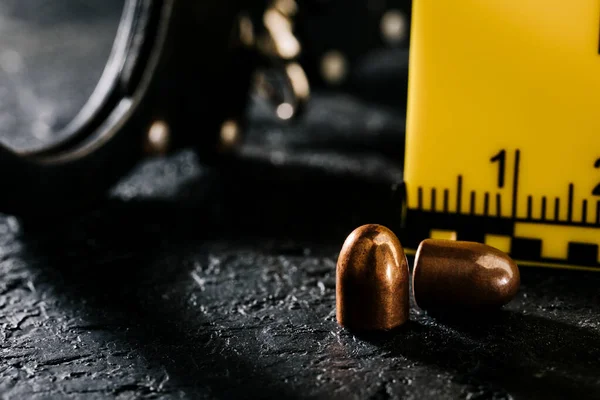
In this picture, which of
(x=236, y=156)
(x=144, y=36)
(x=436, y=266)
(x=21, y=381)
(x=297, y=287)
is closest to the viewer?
(x=21, y=381)

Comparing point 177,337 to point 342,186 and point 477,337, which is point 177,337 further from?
point 342,186

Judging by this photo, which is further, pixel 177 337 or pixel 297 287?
pixel 297 287

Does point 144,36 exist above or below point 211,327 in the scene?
above

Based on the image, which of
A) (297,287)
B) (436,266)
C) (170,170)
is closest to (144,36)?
A: (170,170)

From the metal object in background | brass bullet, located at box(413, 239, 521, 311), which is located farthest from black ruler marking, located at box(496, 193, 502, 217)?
the metal object in background

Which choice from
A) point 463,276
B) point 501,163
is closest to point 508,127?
point 501,163

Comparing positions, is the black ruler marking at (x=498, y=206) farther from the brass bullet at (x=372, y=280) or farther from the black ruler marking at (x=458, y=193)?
the brass bullet at (x=372, y=280)
